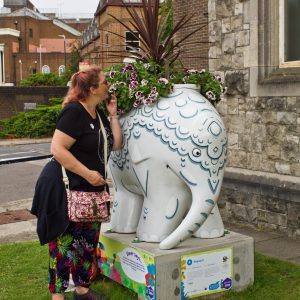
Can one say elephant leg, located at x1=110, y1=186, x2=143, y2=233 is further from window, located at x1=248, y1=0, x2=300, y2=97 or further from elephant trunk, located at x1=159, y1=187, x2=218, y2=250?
window, located at x1=248, y1=0, x2=300, y2=97

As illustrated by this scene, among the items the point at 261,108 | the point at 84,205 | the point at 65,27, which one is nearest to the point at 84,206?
the point at 84,205

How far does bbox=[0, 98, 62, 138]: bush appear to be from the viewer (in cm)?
2756

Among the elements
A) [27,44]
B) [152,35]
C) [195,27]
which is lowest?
[152,35]

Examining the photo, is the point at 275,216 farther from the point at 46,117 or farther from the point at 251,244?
the point at 46,117

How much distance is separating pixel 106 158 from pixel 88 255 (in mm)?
760

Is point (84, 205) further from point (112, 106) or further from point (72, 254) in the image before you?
point (112, 106)

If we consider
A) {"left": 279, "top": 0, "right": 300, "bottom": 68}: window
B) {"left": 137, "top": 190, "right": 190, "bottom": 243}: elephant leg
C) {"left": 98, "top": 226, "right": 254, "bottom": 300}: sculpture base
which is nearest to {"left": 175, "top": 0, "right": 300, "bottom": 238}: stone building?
{"left": 279, "top": 0, "right": 300, "bottom": 68}: window

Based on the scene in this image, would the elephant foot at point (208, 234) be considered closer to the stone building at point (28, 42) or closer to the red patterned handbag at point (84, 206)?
the red patterned handbag at point (84, 206)

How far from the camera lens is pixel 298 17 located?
7320 mm

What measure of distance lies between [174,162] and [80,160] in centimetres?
69

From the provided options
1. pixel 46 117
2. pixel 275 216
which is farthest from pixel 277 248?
pixel 46 117

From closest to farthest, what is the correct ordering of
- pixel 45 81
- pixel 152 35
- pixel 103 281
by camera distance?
1. pixel 152 35
2. pixel 103 281
3. pixel 45 81

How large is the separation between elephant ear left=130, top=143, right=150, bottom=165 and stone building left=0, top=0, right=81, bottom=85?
191 ft

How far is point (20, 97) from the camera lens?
111 feet
